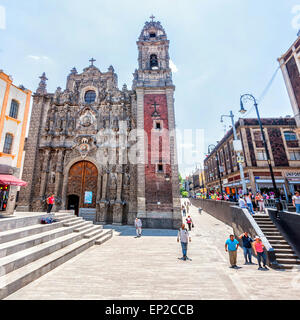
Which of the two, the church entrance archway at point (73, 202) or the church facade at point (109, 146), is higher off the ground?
the church facade at point (109, 146)

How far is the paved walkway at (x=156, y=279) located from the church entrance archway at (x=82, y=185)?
9.70m

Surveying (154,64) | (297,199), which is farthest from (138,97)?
(297,199)

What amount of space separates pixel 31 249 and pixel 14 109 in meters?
12.9

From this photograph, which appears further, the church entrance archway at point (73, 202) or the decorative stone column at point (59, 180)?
the church entrance archway at point (73, 202)

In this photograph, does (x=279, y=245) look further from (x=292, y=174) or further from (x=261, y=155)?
(x=292, y=174)

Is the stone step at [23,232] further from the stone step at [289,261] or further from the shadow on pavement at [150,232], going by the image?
the stone step at [289,261]

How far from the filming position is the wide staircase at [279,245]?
23.4ft

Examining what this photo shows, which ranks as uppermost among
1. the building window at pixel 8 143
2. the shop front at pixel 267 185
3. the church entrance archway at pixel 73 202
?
the building window at pixel 8 143

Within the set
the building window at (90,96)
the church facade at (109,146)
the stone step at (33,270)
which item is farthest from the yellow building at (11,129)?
the building window at (90,96)

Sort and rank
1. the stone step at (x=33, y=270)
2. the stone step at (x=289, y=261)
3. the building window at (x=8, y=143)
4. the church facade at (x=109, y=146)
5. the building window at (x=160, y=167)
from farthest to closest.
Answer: the building window at (x=160, y=167) < the church facade at (x=109, y=146) < the building window at (x=8, y=143) < the stone step at (x=289, y=261) < the stone step at (x=33, y=270)

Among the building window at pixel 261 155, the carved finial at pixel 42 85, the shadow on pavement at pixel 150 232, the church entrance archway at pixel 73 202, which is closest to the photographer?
the shadow on pavement at pixel 150 232

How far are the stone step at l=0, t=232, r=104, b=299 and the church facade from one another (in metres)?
8.76
